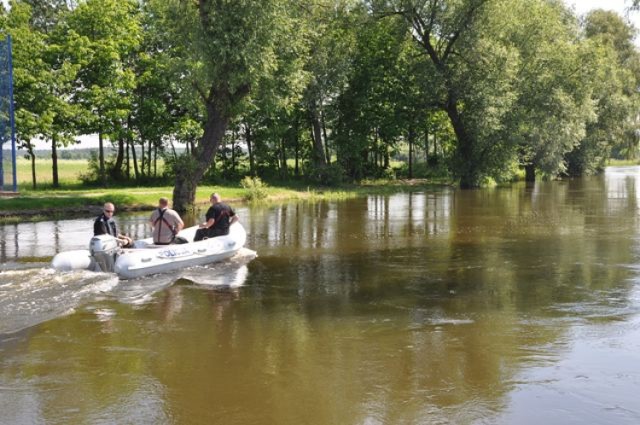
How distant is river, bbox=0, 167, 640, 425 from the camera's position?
6.80 meters

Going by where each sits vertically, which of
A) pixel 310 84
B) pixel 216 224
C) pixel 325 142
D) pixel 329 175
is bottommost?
pixel 216 224

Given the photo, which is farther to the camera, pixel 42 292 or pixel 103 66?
pixel 103 66

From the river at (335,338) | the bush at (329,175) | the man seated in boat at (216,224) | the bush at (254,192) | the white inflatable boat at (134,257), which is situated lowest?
the river at (335,338)

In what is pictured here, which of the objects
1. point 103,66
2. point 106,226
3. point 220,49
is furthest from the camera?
point 103,66

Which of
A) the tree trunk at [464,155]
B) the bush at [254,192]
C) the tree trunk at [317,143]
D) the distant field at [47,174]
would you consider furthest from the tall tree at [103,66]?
the tree trunk at [464,155]

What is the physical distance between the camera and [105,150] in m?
41.6

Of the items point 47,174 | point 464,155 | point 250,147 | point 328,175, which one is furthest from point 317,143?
point 47,174

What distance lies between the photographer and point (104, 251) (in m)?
13.3

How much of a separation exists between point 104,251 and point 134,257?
2.00 feet

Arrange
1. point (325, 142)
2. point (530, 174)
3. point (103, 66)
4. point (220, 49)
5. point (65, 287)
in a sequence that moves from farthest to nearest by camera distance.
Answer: point (530, 174), point (325, 142), point (103, 66), point (220, 49), point (65, 287)

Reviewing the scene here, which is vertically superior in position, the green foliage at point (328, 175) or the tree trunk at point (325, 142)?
the tree trunk at point (325, 142)

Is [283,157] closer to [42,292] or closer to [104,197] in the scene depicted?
[104,197]

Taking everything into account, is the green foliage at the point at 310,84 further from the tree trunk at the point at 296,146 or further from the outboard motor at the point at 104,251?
the outboard motor at the point at 104,251

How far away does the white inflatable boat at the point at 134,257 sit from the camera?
13.2 metres
